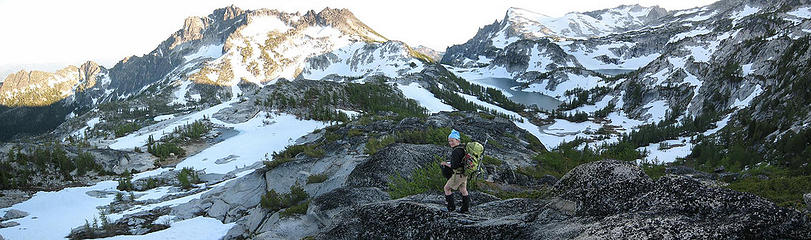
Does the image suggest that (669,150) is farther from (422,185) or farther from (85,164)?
(85,164)

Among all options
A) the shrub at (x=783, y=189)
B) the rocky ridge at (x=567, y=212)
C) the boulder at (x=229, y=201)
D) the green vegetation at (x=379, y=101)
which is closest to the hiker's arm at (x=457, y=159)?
the rocky ridge at (x=567, y=212)

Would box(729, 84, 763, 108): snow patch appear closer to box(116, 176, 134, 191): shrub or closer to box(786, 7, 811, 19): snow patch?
box(116, 176, 134, 191): shrub

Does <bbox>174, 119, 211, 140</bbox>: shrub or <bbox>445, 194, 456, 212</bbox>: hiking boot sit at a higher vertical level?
<bbox>445, 194, 456, 212</bbox>: hiking boot

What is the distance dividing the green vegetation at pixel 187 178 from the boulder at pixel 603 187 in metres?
25.4

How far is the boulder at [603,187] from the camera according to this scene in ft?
15.7

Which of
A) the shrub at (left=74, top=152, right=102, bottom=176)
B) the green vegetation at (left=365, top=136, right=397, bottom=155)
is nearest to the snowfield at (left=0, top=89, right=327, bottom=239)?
the shrub at (left=74, top=152, right=102, bottom=176)

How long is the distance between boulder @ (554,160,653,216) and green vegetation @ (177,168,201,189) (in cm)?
2542

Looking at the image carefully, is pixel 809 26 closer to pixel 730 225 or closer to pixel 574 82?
pixel 574 82

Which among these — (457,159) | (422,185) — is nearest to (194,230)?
(422,185)

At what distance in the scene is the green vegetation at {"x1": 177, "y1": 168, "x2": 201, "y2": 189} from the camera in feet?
82.2

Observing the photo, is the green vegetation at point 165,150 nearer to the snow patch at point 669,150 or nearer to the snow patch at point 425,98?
→ the snow patch at point 669,150

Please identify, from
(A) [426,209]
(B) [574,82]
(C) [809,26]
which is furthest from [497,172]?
(B) [574,82]

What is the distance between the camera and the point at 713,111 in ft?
203

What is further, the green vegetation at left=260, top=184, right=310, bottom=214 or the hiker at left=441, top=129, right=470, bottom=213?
the green vegetation at left=260, top=184, right=310, bottom=214
